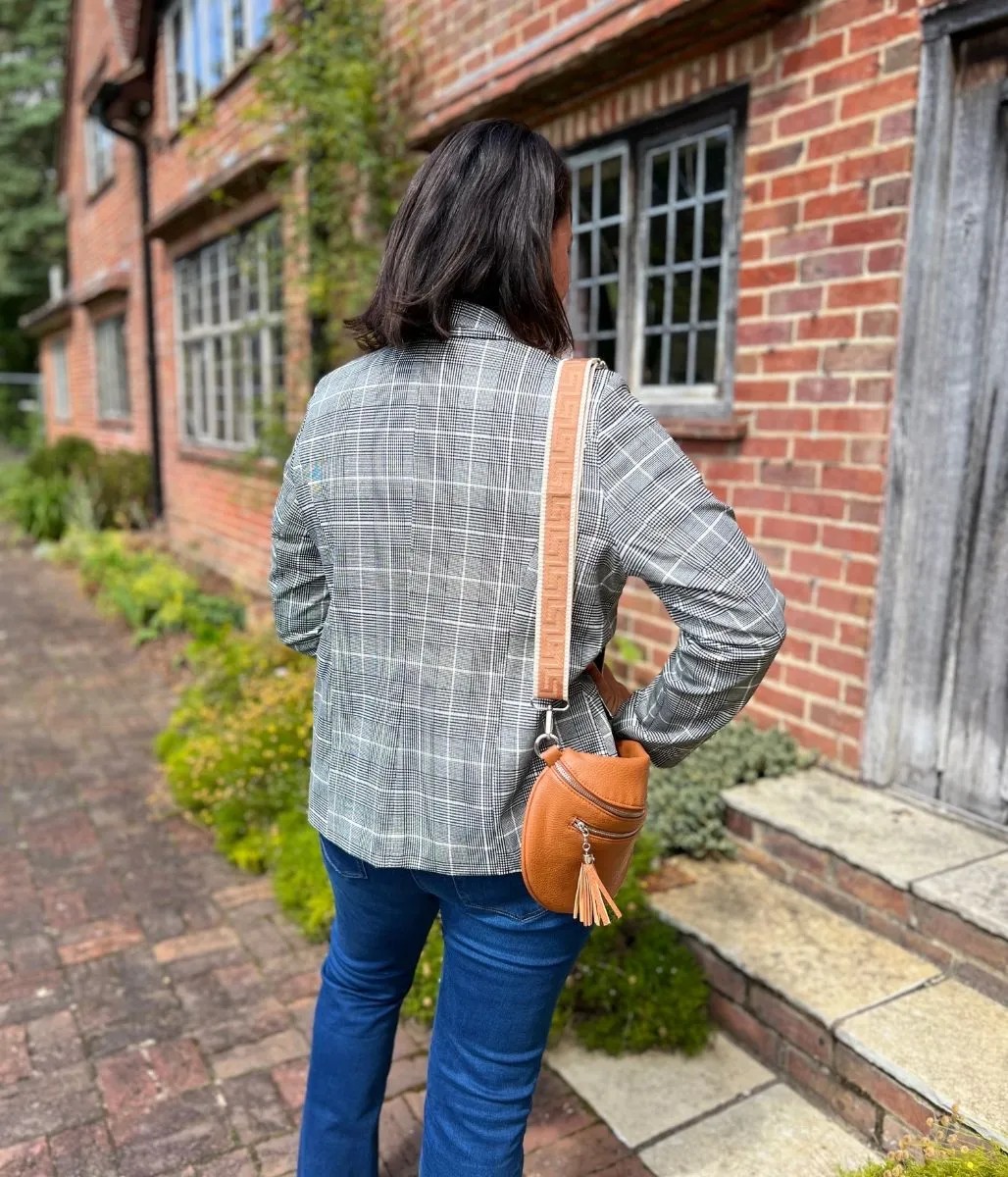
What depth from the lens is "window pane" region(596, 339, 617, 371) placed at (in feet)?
14.3

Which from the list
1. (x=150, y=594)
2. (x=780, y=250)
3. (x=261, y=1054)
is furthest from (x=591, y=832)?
(x=150, y=594)

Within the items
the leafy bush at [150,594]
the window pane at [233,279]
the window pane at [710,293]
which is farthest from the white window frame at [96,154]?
the window pane at [710,293]

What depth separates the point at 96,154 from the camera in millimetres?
12547

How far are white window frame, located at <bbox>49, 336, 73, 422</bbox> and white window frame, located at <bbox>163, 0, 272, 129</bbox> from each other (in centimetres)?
739

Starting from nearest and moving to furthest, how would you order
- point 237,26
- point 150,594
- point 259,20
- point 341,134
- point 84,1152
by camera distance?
point 84,1152, point 341,134, point 259,20, point 150,594, point 237,26

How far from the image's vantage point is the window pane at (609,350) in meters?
4.34

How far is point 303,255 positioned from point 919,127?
4251 millimetres

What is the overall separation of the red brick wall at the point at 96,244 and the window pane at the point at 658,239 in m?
7.91

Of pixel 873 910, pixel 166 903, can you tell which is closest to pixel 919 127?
pixel 873 910

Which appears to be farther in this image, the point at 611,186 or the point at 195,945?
the point at 611,186

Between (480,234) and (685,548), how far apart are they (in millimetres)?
567

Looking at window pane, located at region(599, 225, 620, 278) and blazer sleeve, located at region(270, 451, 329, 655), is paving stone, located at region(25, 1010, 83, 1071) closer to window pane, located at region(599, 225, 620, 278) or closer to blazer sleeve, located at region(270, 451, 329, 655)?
blazer sleeve, located at region(270, 451, 329, 655)

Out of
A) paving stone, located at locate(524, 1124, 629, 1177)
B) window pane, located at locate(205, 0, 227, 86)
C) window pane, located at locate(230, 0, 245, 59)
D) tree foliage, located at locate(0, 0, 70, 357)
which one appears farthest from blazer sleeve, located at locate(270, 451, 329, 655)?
tree foliage, located at locate(0, 0, 70, 357)

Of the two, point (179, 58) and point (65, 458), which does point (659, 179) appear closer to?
point (179, 58)
